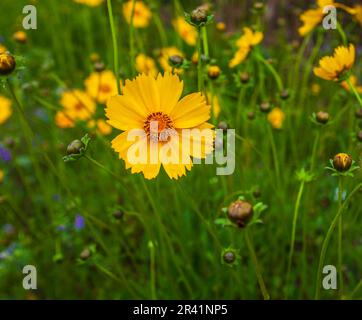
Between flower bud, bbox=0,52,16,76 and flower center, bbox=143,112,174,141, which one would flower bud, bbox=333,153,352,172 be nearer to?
flower center, bbox=143,112,174,141

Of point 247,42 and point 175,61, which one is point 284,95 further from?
point 175,61

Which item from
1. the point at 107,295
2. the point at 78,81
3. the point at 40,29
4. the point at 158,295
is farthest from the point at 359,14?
the point at 40,29

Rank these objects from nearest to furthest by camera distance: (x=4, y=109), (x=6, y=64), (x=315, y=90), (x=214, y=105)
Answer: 1. (x=6, y=64)
2. (x=214, y=105)
3. (x=315, y=90)
4. (x=4, y=109)

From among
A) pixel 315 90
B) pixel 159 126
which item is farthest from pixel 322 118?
pixel 315 90

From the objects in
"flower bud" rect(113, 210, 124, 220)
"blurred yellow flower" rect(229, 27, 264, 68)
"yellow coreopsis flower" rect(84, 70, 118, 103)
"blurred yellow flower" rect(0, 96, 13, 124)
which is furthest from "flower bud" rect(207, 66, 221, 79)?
"blurred yellow flower" rect(0, 96, 13, 124)
